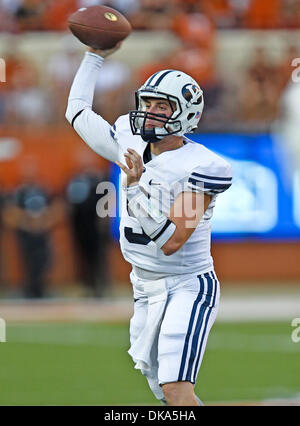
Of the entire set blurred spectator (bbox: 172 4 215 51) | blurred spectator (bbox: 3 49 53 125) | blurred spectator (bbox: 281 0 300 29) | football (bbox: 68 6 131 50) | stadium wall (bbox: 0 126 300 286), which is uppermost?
blurred spectator (bbox: 281 0 300 29)

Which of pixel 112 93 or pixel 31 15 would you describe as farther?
pixel 31 15

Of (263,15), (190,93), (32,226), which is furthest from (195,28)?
(190,93)

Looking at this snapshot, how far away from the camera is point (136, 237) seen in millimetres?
5258

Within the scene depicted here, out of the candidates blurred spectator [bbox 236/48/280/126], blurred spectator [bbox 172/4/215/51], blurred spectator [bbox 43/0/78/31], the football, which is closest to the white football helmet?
the football

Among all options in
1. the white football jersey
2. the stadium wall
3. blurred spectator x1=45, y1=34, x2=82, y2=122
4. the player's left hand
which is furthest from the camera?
the stadium wall

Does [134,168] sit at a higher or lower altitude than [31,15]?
lower

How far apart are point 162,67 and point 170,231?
962 cm

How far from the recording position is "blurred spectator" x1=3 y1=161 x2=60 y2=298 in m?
13.8

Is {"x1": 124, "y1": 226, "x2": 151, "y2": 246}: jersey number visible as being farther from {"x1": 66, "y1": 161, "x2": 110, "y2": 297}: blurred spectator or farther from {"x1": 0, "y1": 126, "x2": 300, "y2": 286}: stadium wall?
{"x1": 0, "y1": 126, "x2": 300, "y2": 286}: stadium wall

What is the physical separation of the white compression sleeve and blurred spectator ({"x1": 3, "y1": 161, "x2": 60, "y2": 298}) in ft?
26.5

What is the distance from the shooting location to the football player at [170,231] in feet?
16.4

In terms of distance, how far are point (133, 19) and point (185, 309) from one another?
35.0ft

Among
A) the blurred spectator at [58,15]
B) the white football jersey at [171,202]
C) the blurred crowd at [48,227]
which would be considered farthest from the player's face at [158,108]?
the blurred spectator at [58,15]

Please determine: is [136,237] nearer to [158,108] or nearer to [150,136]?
[150,136]
